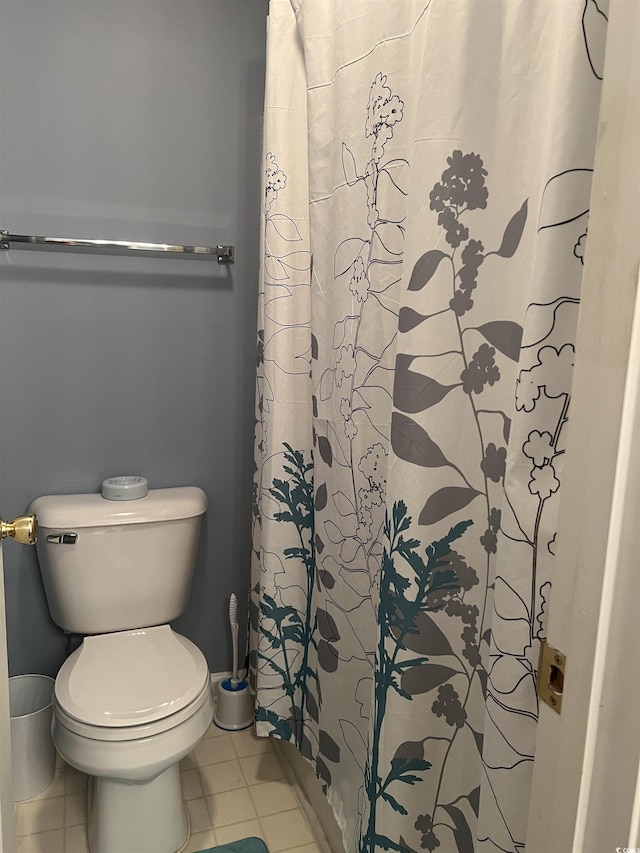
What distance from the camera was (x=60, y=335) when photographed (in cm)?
175

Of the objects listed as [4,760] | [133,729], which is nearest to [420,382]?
[4,760]

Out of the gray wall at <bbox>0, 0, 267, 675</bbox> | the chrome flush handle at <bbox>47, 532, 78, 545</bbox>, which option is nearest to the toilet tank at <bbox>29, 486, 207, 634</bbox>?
the chrome flush handle at <bbox>47, 532, 78, 545</bbox>

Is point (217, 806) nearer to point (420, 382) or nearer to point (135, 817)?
point (135, 817)

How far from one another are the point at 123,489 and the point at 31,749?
731mm

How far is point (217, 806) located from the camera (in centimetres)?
169

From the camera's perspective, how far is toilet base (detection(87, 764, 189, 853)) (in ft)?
4.86

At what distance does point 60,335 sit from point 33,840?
129cm

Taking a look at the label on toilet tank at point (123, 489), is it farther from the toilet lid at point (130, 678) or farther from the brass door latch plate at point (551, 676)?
the brass door latch plate at point (551, 676)

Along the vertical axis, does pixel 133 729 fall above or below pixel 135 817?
above

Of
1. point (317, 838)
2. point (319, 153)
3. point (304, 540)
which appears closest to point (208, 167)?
point (319, 153)

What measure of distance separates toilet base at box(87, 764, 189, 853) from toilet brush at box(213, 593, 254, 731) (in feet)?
1.49

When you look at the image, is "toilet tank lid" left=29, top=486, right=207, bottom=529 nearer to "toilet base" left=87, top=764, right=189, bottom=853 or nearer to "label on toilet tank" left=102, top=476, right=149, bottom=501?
"label on toilet tank" left=102, top=476, right=149, bottom=501

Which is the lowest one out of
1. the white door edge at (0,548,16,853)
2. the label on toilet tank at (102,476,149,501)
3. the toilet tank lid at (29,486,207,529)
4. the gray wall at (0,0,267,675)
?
the white door edge at (0,548,16,853)

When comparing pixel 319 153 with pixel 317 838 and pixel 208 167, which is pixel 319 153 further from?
pixel 317 838
